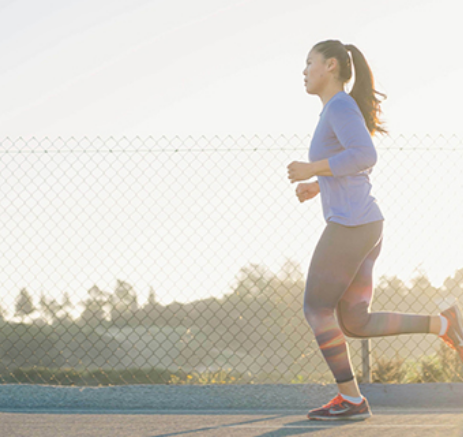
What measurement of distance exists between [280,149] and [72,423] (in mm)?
2196

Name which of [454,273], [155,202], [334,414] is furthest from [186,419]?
[454,273]

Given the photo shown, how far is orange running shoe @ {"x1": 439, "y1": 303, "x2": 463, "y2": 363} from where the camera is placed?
111 inches

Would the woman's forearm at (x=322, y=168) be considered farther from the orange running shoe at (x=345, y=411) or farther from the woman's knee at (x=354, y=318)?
the orange running shoe at (x=345, y=411)

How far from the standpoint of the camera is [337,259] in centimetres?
262

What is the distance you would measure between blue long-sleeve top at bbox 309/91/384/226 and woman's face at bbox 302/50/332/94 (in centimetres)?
10

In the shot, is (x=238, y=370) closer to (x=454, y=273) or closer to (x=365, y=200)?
(x=454, y=273)

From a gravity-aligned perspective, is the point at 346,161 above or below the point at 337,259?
above

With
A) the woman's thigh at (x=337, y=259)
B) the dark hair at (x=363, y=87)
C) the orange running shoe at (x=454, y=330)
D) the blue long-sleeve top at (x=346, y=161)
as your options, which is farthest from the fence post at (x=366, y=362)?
the dark hair at (x=363, y=87)

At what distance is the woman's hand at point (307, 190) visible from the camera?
2.89m

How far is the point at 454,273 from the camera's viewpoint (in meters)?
4.21

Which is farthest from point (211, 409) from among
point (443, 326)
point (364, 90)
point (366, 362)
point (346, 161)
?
point (364, 90)

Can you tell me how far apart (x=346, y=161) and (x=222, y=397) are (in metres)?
1.86

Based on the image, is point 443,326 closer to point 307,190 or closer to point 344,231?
point 344,231

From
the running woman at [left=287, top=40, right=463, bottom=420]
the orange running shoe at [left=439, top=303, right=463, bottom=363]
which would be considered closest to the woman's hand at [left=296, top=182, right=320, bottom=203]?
the running woman at [left=287, top=40, right=463, bottom=420]
